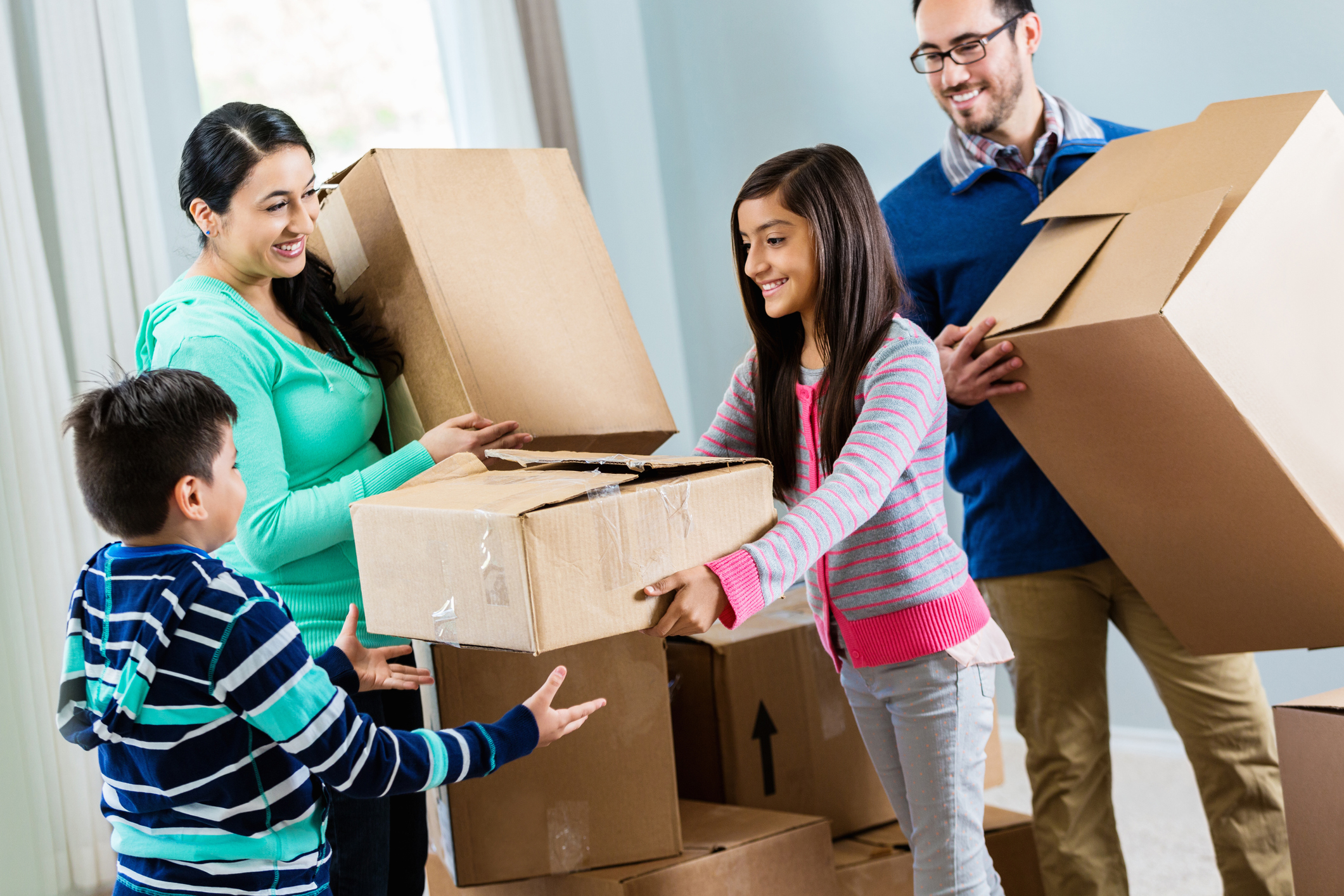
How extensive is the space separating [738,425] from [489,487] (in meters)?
0.44

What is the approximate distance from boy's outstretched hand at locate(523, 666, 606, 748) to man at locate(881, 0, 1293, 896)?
691mm

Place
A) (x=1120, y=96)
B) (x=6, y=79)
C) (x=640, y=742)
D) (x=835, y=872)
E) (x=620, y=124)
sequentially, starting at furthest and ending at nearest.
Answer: (x=620, y=124)
(x=1120, y=96)
(x=6, y=79)
(x=835, y=872)
(x=640, y=742)

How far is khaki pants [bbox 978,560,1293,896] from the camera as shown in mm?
1529

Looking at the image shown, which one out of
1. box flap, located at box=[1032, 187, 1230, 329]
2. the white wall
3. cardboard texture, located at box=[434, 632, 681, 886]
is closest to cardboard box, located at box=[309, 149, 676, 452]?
cardboard texture, located at box=[434, 632, 681, 886]

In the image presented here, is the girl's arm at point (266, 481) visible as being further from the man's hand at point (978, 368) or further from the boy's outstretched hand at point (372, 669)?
the man's hand at point (978, 368)

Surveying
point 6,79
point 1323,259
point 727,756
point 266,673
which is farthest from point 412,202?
point 6,79

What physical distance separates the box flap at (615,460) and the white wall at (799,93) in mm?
1685

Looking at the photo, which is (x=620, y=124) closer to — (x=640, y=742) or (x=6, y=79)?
(x=6, y=79)

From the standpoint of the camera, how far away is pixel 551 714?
3.47 ft

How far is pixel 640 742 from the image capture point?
1.38 m

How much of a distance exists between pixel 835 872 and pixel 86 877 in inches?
59.6

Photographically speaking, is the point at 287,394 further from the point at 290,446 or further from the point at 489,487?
the point at 489,487

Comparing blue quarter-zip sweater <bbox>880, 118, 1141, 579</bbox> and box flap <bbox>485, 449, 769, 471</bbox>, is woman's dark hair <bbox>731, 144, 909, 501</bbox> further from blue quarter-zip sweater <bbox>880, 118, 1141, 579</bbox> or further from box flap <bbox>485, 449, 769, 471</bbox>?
blue quarter-zip sweater <bbox>880, 118, 1141, 579</bbox>

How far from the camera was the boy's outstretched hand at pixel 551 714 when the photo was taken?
3.45 feet
